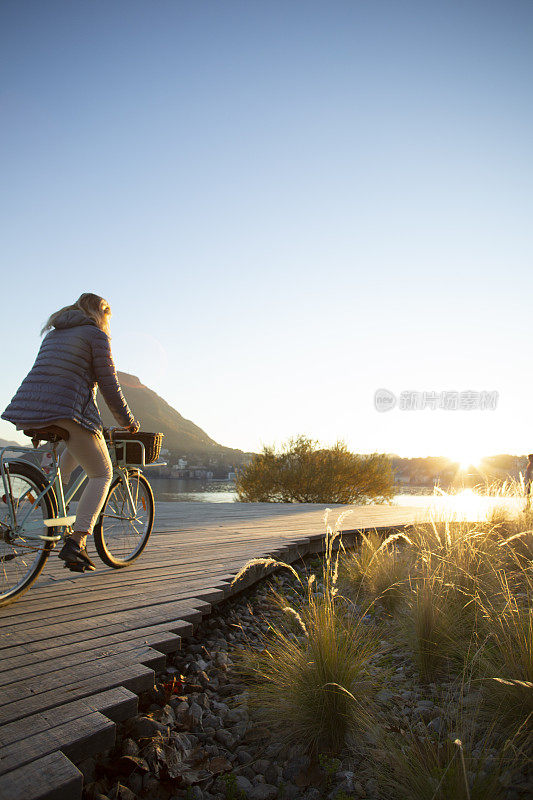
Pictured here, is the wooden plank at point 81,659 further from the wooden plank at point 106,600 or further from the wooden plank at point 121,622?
the wooden plank at point 106,600

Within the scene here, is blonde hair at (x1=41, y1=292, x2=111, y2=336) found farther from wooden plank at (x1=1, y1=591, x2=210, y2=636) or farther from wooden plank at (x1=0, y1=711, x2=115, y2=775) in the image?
wooden plank at (x1=0, y1=711, x2=115, y2=775)

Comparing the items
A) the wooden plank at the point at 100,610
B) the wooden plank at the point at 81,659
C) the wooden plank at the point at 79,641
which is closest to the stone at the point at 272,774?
the wooden plank at the point at 81,659

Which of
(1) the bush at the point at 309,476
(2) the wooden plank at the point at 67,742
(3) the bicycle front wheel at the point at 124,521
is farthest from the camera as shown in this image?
(1) the bush at the point at 309,476

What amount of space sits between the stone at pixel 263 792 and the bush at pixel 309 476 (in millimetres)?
12514

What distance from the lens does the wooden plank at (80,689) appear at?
183 cm

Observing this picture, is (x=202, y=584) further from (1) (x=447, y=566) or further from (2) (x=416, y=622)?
(1) (x=447, y=566)

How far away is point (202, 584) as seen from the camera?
142 inches

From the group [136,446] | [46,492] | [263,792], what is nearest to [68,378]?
[46,492]

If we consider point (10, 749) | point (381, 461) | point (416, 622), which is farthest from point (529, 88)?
point (10, 749)

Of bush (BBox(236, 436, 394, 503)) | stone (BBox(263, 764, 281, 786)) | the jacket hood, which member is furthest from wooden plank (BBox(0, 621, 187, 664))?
bush (BBox(236, 436, 394, 503))

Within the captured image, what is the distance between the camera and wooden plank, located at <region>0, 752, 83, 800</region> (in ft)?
4.62

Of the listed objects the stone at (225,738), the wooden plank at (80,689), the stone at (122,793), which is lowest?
the stone at (225,738)

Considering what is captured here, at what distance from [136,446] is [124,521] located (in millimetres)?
724

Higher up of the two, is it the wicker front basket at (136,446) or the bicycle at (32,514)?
the wicker front basket at (136,446)
